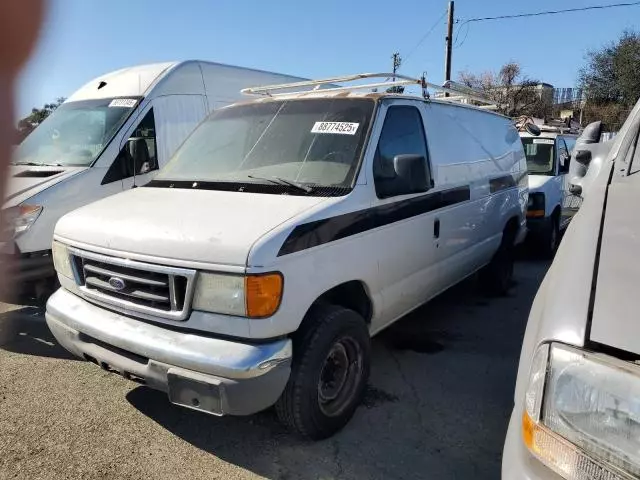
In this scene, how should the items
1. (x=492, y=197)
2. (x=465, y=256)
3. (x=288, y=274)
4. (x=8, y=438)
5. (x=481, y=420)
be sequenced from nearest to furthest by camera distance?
(x=288, y=274), (x=8, y=438), (x=481, y=420), (x=465, y=256), (x=492, y=197)

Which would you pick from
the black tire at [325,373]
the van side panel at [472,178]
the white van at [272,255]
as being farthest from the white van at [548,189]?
the black tire at [325,373]

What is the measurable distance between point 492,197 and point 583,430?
4.16 metres

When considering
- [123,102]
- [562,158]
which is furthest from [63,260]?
[562,158]

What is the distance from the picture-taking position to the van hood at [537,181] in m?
7.93

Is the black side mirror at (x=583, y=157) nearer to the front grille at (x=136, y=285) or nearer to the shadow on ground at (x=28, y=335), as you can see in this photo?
the front grille at (x=136, y=285)

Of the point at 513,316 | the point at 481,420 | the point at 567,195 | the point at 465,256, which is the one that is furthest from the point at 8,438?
the point at 567,195

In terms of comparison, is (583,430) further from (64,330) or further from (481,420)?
(64,330)

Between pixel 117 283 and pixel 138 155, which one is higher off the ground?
pixel 138 155

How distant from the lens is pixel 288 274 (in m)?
2.62

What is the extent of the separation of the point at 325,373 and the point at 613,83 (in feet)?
118

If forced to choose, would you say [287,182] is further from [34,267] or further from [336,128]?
[34,267]

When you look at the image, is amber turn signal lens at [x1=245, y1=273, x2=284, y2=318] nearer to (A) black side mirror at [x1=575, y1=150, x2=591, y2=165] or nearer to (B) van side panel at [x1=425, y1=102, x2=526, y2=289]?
(B) van side panel at [x1=425, y1=102, x2=526, y2=289]

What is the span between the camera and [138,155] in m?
5.82

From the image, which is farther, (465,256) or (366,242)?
(465,256)
